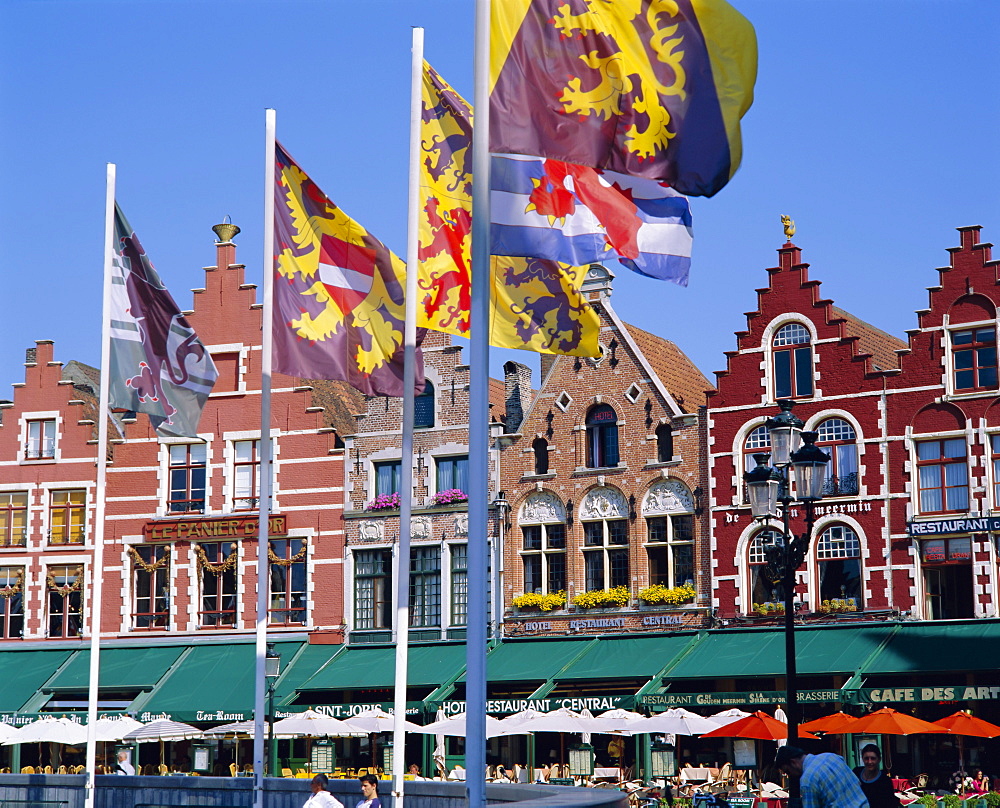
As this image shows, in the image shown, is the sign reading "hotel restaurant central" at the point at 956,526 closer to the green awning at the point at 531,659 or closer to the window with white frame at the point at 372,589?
the green awning at the point at 531,659

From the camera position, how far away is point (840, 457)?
39.1 m

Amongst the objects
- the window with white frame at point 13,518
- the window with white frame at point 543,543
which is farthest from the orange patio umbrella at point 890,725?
the window with white frame at point 13,518

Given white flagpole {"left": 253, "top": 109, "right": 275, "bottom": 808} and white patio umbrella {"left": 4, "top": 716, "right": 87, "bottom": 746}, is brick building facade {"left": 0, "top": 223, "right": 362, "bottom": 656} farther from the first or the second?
white flagpole {"left": 253, "top": 109, "right": 275, "bottom": 808}

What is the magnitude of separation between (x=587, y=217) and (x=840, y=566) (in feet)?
84.7

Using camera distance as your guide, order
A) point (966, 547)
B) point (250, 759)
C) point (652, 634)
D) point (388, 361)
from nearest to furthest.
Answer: point (388, 361), point (966, 547), point (652, 634), point (250, 759)

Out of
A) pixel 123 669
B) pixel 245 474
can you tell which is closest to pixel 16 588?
pixel 123 669

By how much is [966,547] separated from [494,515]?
1374 cm

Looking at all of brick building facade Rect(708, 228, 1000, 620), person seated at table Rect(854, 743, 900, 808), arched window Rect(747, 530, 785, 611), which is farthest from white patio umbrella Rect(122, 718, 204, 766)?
person seated at table Rect(854, 743, 900, 808)

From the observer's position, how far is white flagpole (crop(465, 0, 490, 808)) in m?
13.3

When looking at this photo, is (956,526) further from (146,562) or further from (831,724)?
(146,562)

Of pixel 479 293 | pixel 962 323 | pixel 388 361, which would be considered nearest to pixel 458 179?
pixel 388 361

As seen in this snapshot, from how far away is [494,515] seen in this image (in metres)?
43.7

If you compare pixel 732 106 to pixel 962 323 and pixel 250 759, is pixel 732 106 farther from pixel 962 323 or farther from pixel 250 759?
pixel 250 759

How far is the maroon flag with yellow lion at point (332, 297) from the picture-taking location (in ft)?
63.9
